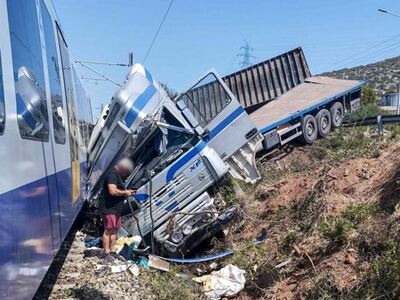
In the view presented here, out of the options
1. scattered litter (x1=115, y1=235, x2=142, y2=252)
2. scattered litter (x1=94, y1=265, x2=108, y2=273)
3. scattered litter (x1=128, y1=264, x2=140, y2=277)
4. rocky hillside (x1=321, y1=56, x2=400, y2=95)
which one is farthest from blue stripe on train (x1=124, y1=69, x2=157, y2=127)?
rocky hillside (x1=321, y1=56, x2=400, y2=95)

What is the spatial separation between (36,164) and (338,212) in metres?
4.62

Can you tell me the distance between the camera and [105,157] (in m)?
9.21

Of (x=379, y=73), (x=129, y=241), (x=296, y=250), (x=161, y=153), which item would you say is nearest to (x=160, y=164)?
(x=161, y=153)

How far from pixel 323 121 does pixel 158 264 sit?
8.49m

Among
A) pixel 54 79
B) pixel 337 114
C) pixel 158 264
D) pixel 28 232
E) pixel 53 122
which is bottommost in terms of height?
pixel 158 264

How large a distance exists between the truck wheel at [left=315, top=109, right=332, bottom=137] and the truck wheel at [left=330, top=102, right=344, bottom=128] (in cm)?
17

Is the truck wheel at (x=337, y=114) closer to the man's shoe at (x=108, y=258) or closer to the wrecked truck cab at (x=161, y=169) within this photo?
the wrecked truck cab at (x=161, y=169)

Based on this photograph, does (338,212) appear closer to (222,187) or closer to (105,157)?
(222,187)

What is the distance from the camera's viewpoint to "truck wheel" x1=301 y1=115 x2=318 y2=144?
1433 centimetres

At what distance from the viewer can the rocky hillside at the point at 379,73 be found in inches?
2235

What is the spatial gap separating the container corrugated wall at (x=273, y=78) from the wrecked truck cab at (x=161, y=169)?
637 cm

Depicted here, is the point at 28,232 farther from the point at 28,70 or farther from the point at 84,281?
the point at 84,281

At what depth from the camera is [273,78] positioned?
15633 mm

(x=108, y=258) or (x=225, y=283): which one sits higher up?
(x=108, y=258)
